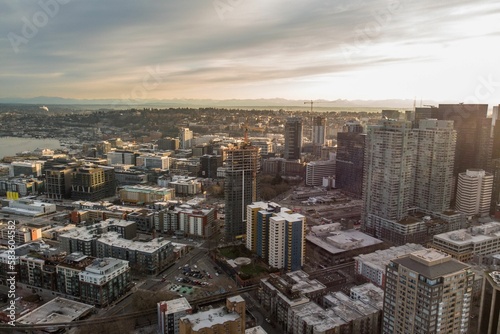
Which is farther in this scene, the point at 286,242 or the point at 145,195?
the point at 145,195

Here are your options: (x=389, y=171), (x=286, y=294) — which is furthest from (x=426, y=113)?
(x=286, y=294)

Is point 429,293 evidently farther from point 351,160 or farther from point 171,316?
point 351,160

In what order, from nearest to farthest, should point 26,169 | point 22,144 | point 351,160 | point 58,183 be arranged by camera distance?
point 58,183 → point 351,160 → point 26,169 → point 22,144

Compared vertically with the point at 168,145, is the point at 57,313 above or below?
below

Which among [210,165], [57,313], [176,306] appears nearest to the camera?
[176,306]

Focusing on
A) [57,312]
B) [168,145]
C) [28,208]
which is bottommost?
[57,312]

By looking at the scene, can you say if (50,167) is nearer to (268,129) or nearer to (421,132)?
(421,132)

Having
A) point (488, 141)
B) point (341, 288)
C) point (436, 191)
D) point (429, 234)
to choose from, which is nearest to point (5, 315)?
point (341, 288)
